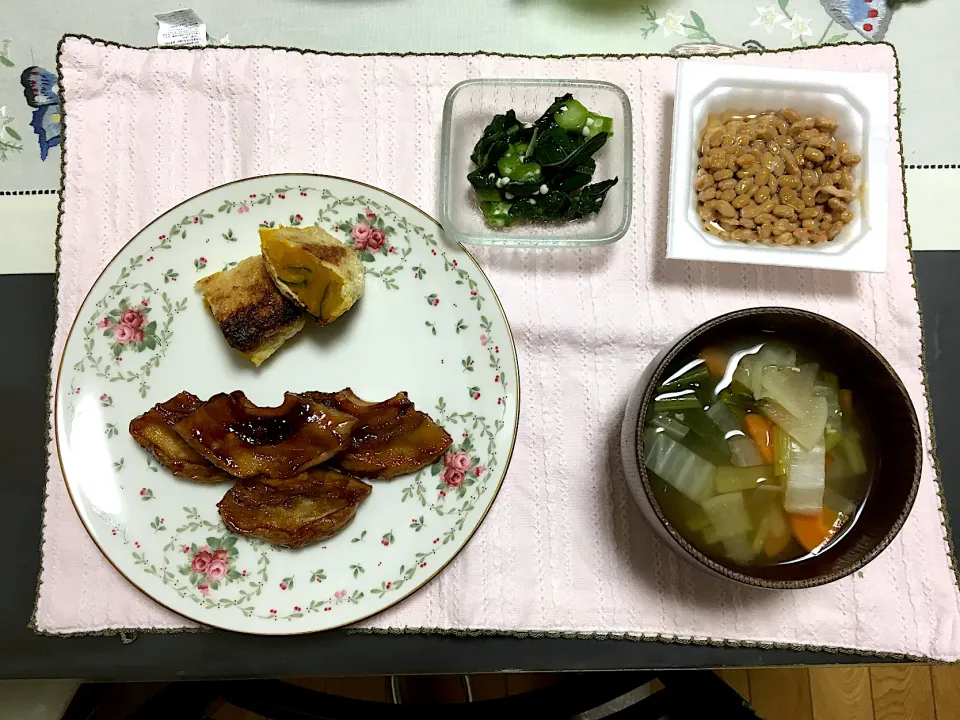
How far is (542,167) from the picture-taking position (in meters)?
1.31

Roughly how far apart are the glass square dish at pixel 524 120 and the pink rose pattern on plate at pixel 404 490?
106 millimetres

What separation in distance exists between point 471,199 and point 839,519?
89 cm

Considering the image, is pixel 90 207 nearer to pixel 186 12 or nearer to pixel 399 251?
pixel 186 12

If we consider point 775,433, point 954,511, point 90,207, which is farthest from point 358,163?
point 954,511

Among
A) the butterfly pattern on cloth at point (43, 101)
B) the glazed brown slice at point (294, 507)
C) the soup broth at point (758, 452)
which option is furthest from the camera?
the butterfly pattern on cloth at point (43, 101)

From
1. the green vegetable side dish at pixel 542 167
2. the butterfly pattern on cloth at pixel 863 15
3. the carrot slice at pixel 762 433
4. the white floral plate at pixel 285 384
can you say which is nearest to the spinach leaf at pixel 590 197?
the green vegetable side dish at pixel 542 167

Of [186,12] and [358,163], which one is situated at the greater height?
[186,12]

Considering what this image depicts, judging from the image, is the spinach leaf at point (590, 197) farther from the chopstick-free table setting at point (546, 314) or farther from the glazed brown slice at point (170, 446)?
the glazed brown slice at point (170, 446)

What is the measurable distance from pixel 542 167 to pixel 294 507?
2.60 ft

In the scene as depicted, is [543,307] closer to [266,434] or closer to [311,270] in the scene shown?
[311,270]

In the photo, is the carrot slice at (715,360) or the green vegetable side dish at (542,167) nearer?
the carrot slice at (715,360)

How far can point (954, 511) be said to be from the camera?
1316mm

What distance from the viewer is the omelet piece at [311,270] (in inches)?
48.0

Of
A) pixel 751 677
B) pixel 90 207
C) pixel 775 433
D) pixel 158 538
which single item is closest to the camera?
pixel 775 433
